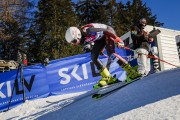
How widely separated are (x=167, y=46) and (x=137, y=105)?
9.71m

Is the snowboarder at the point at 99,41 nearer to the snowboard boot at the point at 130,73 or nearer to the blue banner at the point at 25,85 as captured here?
the snowboard boot at the point at 130,73

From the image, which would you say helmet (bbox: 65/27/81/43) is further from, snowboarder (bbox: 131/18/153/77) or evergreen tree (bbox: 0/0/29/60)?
evergreen tree (bbox: 0/0/29/60)

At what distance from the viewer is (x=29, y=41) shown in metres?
36.7

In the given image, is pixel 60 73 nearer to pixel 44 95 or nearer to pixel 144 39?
pixel 44 95

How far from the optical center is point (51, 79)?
12.5 metres

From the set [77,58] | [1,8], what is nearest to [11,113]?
[77,58]

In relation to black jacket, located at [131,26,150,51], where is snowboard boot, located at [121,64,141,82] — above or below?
below

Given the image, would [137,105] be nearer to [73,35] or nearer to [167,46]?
[73,35]

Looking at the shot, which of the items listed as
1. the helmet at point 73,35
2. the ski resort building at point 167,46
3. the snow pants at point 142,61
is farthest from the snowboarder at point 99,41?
the ski resort building at point 167,46

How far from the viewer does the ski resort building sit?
556 inches

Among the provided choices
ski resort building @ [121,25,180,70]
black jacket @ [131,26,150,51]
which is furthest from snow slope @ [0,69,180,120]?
ski resort building @ [121,25,180,70]

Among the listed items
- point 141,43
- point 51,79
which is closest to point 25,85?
point 51,79

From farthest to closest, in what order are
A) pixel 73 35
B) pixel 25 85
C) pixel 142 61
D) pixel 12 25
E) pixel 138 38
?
pixel 12 25
pixel 25 85
pixel 138 38
pixel 142 61
pixel 73 35

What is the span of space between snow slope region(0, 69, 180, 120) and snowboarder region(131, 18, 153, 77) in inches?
63.6
